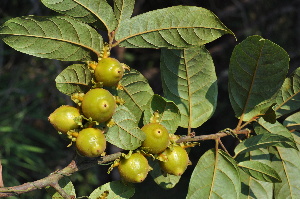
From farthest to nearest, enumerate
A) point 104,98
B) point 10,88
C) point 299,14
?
point 299,14 < point 10,88 < point 104,98

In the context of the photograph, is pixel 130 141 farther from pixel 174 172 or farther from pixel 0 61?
pixel 0 61

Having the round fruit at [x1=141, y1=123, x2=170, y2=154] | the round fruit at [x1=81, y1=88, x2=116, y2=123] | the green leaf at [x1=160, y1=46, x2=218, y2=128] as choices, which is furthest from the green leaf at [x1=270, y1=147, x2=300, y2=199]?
the round fruit at [x1=81, y1=88, x2=116, y2=123]

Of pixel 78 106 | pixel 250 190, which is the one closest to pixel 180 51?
pixel 78 106

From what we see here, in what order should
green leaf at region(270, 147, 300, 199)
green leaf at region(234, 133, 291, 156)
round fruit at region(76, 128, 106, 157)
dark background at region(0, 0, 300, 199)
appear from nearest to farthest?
round fruit at region(76, 128, 106, 157)
green leaf at region(234, 133, 291, 156)
green leaf at region(270, 147, 300, 199)
dark background at region(0, 0, 300, 199)

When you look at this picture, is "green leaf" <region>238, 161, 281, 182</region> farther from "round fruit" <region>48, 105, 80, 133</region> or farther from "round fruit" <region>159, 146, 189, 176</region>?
"round fruit" <region>48, 105, 80, 133</region>

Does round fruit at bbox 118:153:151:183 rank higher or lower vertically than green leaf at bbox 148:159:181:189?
higher

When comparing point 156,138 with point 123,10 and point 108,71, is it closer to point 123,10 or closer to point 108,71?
point 108,71
